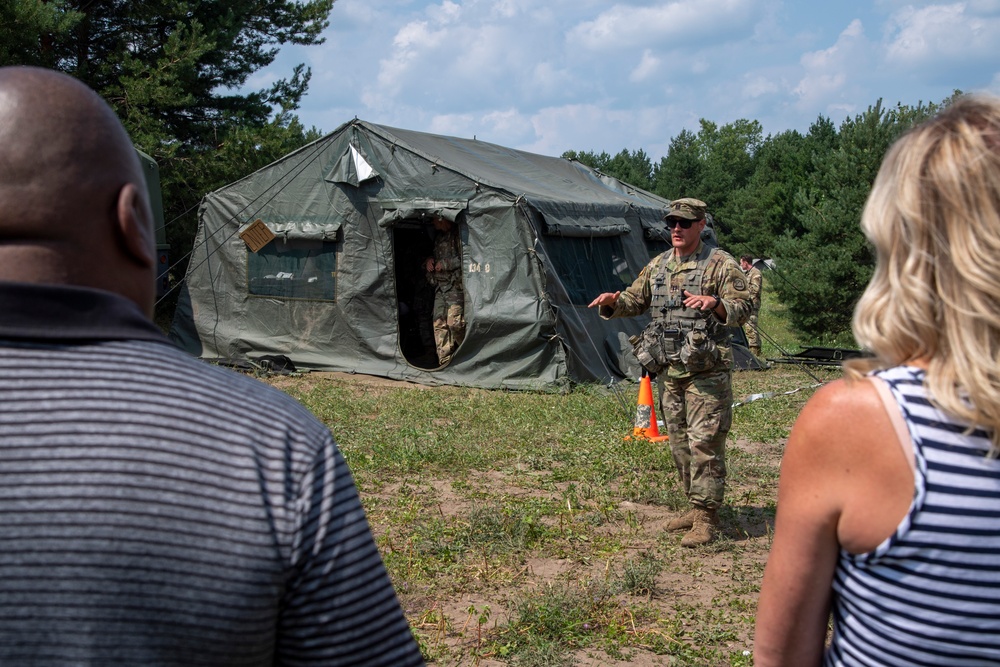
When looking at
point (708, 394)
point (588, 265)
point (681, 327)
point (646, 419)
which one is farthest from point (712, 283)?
point (588, 265)

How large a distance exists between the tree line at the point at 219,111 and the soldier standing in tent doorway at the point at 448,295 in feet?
12.8

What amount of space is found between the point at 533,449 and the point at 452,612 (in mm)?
3184

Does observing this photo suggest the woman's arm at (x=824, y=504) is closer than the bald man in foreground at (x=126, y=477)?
No

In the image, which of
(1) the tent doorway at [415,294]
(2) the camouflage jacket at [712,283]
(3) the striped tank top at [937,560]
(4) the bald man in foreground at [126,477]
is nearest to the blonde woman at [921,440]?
(3) the striped tank top at [937,560]

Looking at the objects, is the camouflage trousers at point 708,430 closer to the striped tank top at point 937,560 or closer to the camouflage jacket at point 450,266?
the striped tank top at point 937,560

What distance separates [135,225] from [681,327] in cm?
438

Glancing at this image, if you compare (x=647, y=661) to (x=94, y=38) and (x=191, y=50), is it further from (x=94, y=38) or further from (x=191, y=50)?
(x=94, y=38)

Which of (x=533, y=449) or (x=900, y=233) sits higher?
(x=900, y=233)

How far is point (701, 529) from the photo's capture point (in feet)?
17.1

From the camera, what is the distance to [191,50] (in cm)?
1499

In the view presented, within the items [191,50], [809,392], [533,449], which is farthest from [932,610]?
[191,50]

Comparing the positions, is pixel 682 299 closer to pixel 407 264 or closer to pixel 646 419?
pixel 646 419

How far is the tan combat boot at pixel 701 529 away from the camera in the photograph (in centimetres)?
516

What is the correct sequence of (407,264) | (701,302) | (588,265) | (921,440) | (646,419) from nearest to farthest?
1. (921,440)
2. (701,302)
3. (646,419)
4. (588,265)
5. (407,264)
